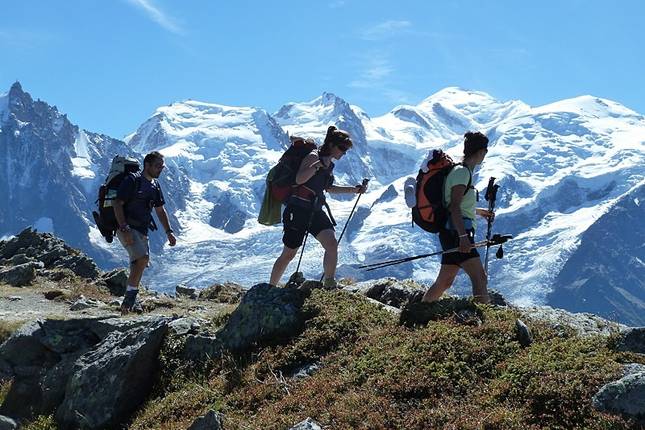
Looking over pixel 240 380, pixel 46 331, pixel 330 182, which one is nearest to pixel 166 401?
pixel 240 380

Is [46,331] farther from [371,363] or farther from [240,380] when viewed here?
[371,363]

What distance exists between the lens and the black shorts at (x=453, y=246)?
11445 mm

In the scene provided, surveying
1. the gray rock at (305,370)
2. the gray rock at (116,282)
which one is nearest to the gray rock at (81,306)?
the gray rock at (116,282)

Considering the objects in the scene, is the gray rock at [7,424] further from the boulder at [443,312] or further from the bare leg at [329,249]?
the boulder at [443,312]

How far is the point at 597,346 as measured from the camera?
30.1 ft

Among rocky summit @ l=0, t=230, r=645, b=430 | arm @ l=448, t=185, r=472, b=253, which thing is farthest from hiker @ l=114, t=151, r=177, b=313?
arm @ l=448, t=185, r=472, b=253

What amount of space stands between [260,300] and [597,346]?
5522 millimetres

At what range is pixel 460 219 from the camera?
1129 centimetres

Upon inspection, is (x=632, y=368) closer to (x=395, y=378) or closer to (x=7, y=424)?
(x=395, y=378)

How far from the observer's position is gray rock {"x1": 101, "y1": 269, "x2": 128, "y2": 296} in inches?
1061

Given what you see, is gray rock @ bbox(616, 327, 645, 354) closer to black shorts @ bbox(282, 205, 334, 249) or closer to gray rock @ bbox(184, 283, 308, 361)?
gray rock @ bbox(184, 283, 308, 361)

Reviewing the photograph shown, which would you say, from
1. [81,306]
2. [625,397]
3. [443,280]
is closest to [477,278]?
[443,280]

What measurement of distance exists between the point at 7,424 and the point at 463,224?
26.8 ft

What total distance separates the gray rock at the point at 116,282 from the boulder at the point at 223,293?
9.87 ft
